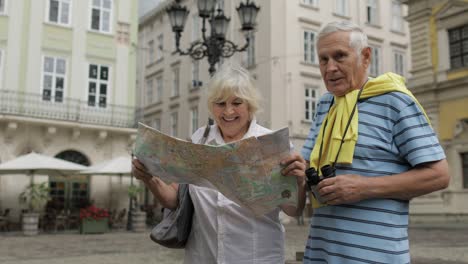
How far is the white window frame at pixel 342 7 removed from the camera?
29.6 metres

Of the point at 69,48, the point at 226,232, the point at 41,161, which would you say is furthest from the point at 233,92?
the point at 69,48

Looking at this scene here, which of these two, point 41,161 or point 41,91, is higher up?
point 41,91

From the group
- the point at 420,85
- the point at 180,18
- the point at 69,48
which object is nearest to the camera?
the point at 180,18

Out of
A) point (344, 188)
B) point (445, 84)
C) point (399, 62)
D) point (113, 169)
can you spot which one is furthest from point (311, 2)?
point (344, 188)

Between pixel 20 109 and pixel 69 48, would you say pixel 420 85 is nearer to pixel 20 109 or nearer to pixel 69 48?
pixel 69 48

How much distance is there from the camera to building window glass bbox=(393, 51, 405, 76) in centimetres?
3147

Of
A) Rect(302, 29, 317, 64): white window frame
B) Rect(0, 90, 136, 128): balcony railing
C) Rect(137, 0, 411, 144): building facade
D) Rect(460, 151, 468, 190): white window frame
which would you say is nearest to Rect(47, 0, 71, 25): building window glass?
Rect(0, 90, 136, 128): balcony railing

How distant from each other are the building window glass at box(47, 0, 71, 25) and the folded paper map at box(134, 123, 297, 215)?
21593 millimetres

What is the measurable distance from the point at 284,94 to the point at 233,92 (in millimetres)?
23851

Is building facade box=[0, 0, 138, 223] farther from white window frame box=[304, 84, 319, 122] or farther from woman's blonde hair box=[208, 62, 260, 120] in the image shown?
woman's blonde hair box=[208, 62, 260, 120]

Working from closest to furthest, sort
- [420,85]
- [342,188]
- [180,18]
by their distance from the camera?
[342,188]
[180,18]
[420,85]

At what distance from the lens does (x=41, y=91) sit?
2120 centimetres

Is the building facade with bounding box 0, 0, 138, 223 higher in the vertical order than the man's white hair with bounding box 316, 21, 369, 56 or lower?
higher

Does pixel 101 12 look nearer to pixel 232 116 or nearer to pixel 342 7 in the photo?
pixel 342 7
